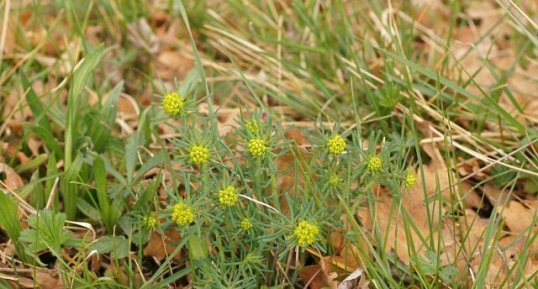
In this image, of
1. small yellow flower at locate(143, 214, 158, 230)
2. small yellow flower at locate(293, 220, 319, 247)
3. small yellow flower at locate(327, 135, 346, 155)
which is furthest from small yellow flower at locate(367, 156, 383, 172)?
small yellow flower at locate(143, 214, 158, 230)

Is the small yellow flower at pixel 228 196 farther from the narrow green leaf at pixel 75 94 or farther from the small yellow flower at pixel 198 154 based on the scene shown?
the narrow green leaf at pixel 75 94

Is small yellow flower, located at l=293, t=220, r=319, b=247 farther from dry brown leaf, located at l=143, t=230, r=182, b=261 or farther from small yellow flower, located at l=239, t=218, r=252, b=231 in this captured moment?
dry brown leaf, located at l=143, t=230, r=182, b=261

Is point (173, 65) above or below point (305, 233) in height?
below

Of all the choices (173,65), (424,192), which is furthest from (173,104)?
(173,65)

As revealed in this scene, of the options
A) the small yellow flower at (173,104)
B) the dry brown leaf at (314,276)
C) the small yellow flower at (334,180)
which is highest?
the small yellow flower at (173,104)

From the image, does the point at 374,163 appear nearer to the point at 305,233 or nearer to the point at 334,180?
the point at 334,180

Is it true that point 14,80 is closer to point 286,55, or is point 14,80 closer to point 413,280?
point 286,55

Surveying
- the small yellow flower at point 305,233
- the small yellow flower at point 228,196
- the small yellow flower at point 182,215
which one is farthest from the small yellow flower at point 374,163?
the small yellow flower at point 182,215

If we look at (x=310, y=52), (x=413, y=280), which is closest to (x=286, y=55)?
(x=310, y=52)
